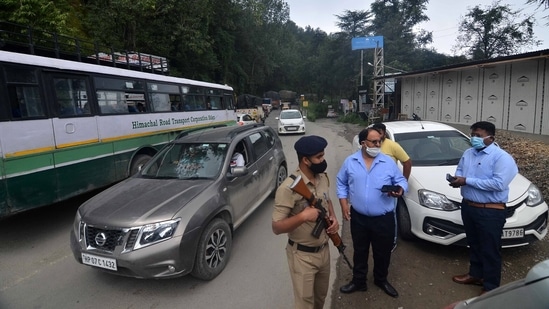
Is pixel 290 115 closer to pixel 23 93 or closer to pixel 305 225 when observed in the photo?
pixel 23 93

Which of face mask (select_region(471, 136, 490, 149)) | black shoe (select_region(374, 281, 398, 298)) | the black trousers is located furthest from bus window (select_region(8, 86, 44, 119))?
face mask (select_region(471, 136, 490, 149))

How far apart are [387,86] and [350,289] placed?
73.0 feet

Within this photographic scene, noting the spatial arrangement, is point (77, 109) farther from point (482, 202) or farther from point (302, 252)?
point (482, 202)

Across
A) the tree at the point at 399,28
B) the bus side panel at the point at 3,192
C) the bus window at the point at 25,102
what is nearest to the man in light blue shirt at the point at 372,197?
the bus side panel at the point at 3,192

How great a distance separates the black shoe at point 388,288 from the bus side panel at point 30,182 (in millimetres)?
4912

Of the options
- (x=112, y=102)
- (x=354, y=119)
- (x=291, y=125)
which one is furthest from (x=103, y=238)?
(x=354, y=119)

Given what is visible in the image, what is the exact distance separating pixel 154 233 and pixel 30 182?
2846 mm

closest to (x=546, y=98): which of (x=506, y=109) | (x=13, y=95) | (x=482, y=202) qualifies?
(x=506, y=109)

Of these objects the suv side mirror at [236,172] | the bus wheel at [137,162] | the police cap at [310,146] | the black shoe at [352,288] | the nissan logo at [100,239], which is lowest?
the black shoe at [352,288]

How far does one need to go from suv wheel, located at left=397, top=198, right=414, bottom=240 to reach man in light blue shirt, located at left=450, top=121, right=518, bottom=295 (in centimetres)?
96

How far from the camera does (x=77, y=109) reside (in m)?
5.71

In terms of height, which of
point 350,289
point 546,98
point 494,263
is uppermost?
point 546,98

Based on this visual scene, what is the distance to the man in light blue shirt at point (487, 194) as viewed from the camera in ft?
9.59

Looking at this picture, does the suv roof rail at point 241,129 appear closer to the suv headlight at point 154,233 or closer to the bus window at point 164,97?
the suv headlight at point 154,233
